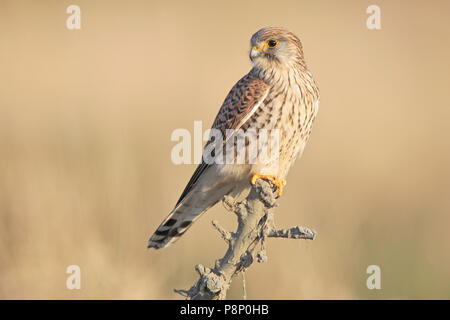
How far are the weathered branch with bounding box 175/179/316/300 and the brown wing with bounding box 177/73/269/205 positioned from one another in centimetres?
116

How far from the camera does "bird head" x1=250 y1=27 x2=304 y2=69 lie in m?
4.29

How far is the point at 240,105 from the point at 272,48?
443 millimetres

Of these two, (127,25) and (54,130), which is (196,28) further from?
(54,130)

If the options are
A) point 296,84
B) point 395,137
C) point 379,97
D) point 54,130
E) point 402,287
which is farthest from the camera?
point 379,97

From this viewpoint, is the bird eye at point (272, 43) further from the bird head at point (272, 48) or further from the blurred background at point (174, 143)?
the blurred background at point (174, 143)

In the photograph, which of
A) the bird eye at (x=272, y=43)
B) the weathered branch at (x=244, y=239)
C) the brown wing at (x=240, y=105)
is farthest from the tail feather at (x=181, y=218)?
the weathered branch at (x=244, y=239)

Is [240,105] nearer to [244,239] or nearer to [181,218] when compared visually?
[181,218]

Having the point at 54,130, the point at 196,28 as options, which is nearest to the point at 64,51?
the point at 196,28

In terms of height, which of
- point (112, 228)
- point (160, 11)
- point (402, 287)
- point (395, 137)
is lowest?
point (402, 287)

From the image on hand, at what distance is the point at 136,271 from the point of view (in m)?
4.60

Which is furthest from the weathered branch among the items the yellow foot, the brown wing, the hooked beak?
the hooked beak

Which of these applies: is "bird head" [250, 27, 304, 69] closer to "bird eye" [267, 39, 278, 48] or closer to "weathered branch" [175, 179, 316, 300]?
"bird eye" [267, 39, 278, 48]

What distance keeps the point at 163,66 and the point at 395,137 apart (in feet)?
8.69

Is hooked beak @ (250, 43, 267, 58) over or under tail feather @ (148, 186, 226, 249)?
over
